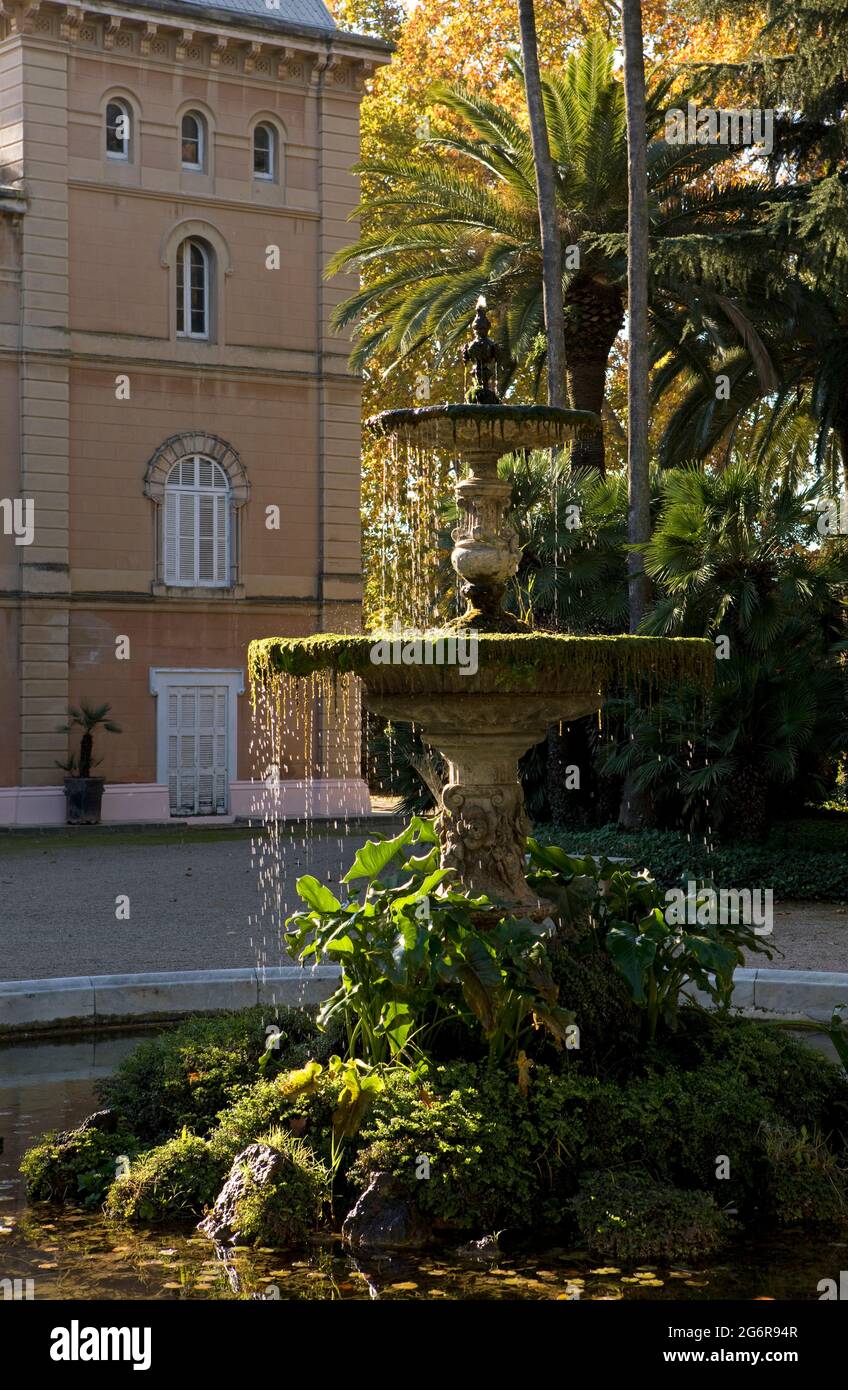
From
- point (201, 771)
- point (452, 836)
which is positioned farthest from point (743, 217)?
point (452, 836)

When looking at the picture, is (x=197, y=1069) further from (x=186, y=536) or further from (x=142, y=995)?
(x=186, y=536)

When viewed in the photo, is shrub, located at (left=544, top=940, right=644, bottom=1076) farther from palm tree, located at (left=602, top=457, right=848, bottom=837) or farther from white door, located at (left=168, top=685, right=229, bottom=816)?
white door, located at (left=168, top=685, right=229, bottom=816)

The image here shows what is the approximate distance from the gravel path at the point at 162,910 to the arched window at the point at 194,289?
28.7 feet

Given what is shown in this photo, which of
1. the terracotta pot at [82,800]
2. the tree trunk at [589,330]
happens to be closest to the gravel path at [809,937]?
the tree trunk at [589,330]

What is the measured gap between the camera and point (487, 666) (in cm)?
697

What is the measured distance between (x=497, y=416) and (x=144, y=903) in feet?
27.5

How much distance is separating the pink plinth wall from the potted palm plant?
0.98 feet

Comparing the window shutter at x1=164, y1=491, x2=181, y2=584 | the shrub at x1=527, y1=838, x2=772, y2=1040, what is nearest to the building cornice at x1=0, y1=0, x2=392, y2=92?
the window shutter at x1=164, y1=491, x2=181, y2=584

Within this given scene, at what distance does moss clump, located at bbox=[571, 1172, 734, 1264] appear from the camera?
5.61 m

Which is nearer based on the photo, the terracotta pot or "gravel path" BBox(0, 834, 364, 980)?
"gravel path" BBox(0, 834, 364, 980)

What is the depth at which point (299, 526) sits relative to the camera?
26938 millimetres

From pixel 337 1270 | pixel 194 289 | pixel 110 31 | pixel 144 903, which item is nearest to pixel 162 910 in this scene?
pixel 144 903
